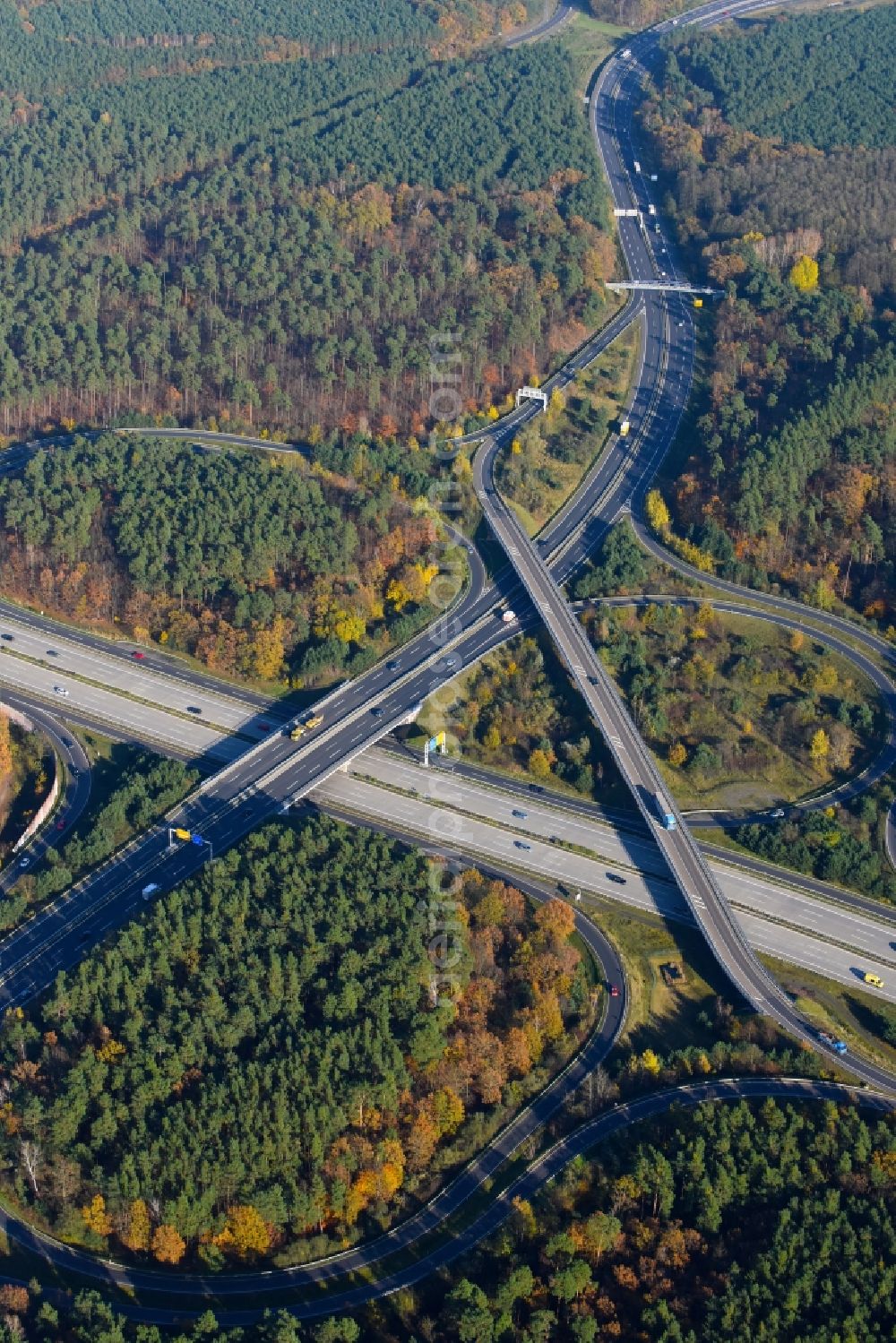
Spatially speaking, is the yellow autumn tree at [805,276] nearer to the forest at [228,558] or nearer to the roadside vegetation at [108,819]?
the forest at [228,558]

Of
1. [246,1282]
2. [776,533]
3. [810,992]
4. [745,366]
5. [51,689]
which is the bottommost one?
[246,1282]

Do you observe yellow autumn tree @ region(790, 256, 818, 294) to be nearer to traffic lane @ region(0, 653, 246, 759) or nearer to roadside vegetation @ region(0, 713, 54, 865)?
traffic lane @ region(0, 653, 246, 759)

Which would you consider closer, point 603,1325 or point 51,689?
point 603,1325

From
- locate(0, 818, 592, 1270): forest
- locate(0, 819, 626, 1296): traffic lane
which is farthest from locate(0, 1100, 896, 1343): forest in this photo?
locate(0, 818, 592, 1270): forest

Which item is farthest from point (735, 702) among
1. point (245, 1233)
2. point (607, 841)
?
point (245, 1233)

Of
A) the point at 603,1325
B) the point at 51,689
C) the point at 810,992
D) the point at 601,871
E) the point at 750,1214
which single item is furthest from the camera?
the point at 51,689

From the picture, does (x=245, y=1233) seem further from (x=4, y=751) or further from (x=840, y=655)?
(x=840, y=655)

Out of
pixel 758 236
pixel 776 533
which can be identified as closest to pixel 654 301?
pixel 758 236

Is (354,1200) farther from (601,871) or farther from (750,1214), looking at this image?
(601,871)
